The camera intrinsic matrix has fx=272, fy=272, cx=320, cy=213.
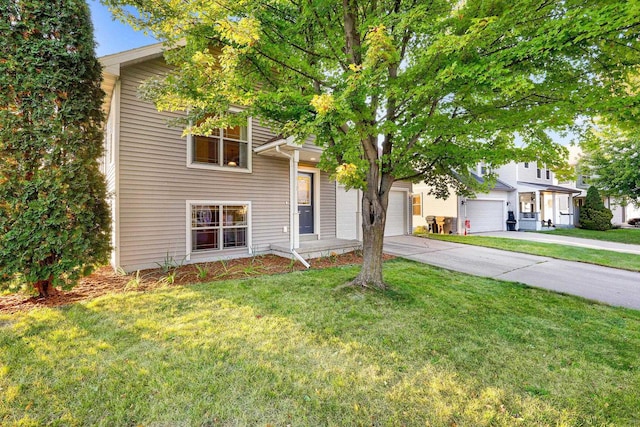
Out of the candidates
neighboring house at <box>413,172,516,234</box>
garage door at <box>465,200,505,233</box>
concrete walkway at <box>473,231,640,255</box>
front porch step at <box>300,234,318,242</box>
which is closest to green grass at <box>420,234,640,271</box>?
concrete walkway at <box>473,231,640,255</box>

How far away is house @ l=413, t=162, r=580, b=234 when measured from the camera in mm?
15398

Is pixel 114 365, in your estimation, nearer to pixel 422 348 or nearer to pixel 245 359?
pixel 245 359

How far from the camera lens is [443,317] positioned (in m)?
4.20

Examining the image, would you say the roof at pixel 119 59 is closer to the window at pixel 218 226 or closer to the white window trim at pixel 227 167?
the white window trim at pixel 227 167

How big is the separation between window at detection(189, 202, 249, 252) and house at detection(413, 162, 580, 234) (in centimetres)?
1178

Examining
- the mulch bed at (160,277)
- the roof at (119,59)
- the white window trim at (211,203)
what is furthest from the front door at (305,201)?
the roof at (119,59)

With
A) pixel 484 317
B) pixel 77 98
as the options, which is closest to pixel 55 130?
pixel 77 98

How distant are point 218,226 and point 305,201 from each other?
3161mm

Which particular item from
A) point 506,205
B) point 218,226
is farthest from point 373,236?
point 506,205

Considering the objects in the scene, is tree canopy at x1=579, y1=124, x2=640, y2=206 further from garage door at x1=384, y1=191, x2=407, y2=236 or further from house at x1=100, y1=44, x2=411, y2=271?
house at x1=100, y1=44, x2=411, y2=271

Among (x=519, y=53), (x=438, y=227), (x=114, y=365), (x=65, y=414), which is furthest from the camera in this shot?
(x=438, y=227)

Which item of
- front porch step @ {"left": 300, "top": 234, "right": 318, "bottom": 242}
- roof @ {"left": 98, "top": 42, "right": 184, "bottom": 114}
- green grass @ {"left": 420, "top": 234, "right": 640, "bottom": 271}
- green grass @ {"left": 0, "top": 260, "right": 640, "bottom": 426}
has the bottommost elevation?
green grass @ {"left": 0, "top": 260, "right": 640, "bottom": 426}

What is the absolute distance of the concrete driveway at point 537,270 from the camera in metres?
5.79

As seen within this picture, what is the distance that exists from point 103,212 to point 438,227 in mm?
14890
